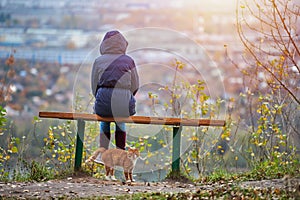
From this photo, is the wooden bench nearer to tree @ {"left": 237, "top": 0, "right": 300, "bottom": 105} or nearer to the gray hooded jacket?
the gray hooded jacket

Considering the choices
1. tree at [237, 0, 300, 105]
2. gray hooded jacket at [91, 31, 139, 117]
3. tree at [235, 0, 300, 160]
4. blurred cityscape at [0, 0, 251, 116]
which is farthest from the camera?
blurred cityscape at [0, 0, 251, 116]

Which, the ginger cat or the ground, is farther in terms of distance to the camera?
the ginger cat

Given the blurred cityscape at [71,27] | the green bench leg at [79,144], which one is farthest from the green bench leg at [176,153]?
the blurred cityscape at [71,27]

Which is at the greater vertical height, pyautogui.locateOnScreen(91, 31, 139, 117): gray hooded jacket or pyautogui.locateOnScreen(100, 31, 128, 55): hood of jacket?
pyautogui.locateOnScreen(100, 31, 128, 55): hood of jacket

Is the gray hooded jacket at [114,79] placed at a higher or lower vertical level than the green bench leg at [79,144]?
higher

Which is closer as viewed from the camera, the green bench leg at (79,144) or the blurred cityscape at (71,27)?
the green bench leg at (79,144)

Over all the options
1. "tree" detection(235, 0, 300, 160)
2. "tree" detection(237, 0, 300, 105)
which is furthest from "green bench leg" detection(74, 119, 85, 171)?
"tree" detection(235, 0, 300, 160)

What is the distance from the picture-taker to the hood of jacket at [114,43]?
20.7 feet

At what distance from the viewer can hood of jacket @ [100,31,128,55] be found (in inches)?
249

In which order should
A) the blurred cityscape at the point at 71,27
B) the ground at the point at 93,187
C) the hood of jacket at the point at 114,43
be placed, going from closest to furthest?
the ground at the point at 93,187 → the hood of jacket at the point at 114,43 → the blurred cityscape at the point at 71,27

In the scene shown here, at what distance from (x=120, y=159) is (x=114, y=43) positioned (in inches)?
50.2

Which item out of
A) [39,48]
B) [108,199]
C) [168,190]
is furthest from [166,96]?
[39,48]

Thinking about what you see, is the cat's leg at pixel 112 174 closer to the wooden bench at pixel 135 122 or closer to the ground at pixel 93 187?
the ground at pixel 93 187

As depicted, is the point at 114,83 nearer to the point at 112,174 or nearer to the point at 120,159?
the point at 120,159
